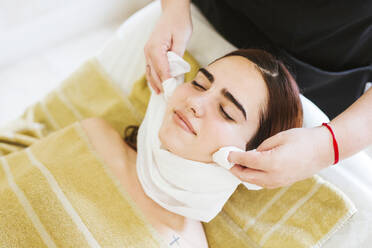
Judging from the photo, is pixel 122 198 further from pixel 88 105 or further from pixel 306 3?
pixel 306 3

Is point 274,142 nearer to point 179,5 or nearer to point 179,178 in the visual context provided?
point 179,178

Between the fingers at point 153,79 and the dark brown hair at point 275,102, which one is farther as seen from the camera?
the fingers at point 153,79

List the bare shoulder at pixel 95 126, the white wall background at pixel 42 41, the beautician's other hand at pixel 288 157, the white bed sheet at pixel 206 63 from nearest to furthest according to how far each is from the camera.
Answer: the beautician's other hand at pixel 288 157 < the white bed sheet at pixel 206 63 < the bare shoulder at pixel 95 126 < the white wall background at pixel 42 41

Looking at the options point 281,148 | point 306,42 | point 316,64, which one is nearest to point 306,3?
point 306,42

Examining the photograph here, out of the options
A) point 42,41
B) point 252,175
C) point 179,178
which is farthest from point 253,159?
point 42,41

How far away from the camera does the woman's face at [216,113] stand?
37.1 inches

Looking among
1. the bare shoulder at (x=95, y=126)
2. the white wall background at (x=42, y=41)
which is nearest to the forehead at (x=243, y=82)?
the bare shoulder at (x=95, y=126)

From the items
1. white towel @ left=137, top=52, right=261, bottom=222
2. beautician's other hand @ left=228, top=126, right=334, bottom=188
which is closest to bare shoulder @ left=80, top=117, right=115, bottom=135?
white towel @ left=137, top=52, right=261, bottom=222

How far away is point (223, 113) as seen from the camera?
948 millimetres

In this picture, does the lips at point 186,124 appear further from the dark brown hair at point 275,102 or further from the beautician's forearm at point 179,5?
the beautician's forearm at point 179,5

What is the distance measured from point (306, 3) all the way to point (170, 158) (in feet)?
2.05

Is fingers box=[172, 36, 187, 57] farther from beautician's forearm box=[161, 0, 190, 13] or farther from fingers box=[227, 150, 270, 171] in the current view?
fingers box=[227, 150, 270, 171]

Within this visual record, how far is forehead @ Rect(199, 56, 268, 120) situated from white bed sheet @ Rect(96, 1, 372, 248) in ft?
0.86

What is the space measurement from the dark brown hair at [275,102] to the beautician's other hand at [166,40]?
20 cm
